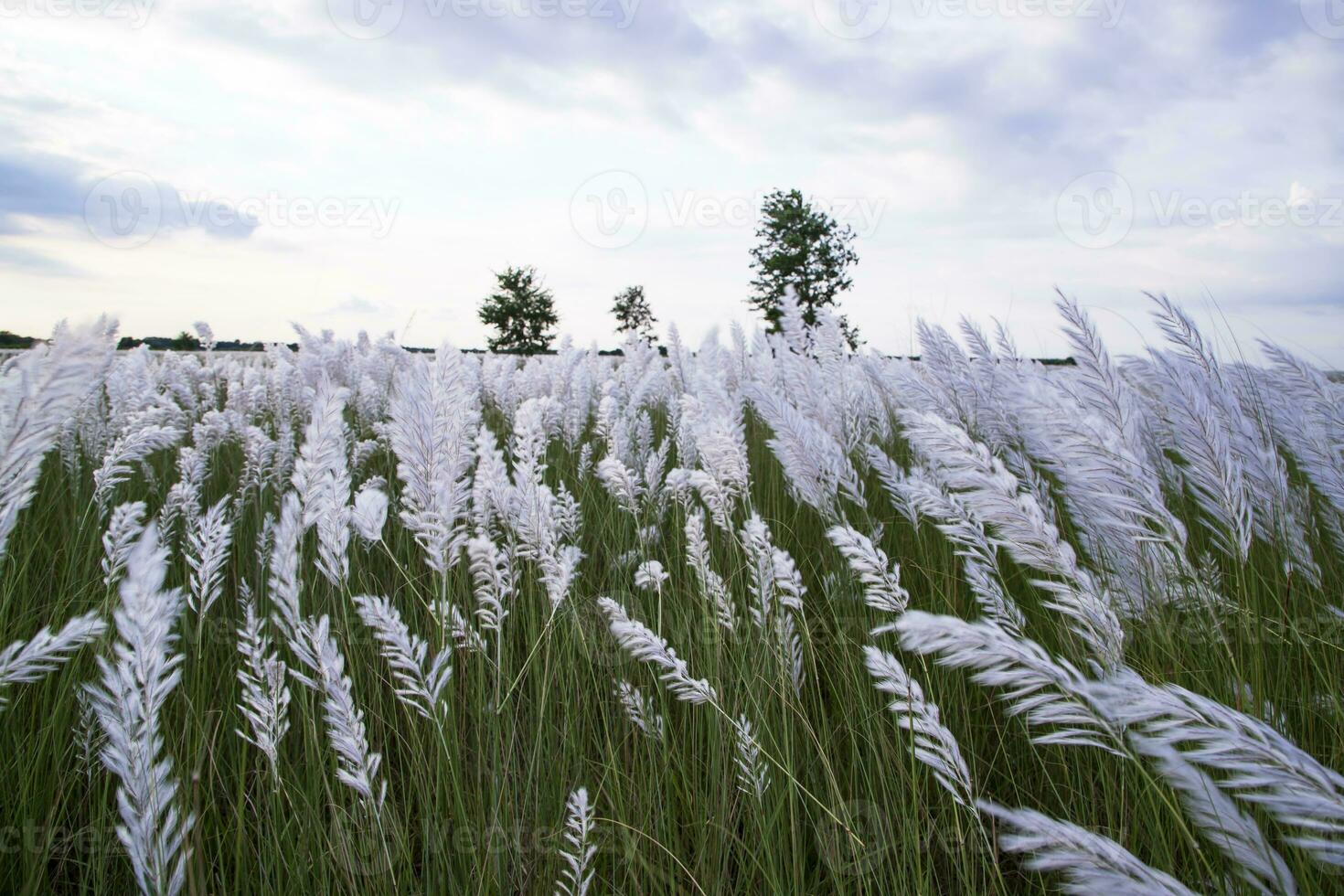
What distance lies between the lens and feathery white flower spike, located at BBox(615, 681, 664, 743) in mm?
1445

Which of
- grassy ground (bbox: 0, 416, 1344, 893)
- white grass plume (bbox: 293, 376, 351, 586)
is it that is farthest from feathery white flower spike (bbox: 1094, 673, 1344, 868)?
white grass plume (bbox: 293, 376, 351, 586)

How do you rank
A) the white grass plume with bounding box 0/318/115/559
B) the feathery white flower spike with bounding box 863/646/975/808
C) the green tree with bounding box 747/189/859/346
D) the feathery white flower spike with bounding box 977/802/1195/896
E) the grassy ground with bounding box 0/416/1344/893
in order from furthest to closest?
the green tree with bounding box 747/189/859/346
the grassy ground with bounding box 0/416/1344/893
the feathery white flower spike with bounding box 863/646/975/808
the white grass plume with bounding box 0/318/115/559
the feathery white flower spike with bounding box 977/802/1195/896

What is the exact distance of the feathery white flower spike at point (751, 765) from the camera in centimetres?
124

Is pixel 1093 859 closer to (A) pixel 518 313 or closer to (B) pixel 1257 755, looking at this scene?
(B) pixel 1257 755

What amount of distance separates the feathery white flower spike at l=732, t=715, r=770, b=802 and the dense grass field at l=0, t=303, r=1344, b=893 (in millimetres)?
18

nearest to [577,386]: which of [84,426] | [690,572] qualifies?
[690,572]

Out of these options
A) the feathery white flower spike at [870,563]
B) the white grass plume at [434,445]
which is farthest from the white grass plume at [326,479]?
the feathery white flower spike at [870,563]

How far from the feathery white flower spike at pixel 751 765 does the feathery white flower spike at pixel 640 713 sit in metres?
0.19

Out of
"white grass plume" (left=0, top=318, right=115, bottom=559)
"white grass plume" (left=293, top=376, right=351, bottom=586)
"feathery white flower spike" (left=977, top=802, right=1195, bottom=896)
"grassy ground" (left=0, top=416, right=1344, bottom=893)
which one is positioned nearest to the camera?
"feathery white flower spike" (left=977, top=802, right=1195, bottom=896)

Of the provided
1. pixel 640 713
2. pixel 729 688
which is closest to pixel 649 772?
pixel 640 713

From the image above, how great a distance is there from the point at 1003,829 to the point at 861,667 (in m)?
0.47

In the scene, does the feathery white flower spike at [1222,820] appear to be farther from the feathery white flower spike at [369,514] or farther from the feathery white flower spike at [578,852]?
the feathery white flower spike at [369,514]

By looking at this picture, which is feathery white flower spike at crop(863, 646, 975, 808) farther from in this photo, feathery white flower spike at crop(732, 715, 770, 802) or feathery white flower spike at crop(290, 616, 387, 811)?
feathery white flower spike at crop(290, 616, 387, 811)

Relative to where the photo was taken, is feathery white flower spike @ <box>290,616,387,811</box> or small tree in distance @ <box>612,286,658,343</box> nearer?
feathery white flower spike @ <box>290,616,387,811</box>
